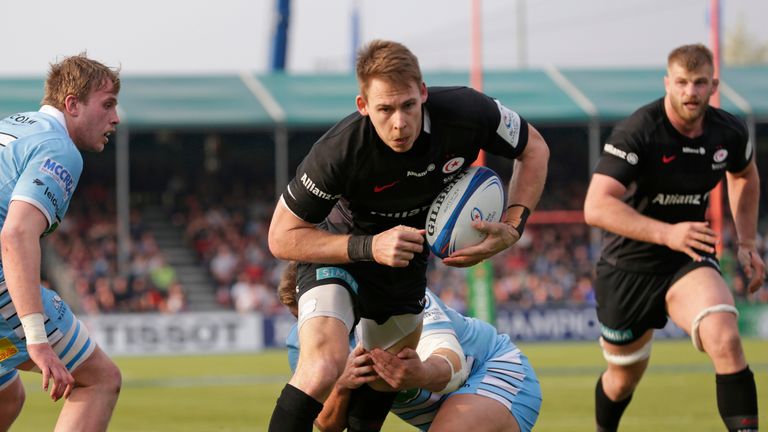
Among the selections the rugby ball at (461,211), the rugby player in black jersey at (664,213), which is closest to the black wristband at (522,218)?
the rugby ball at (461,211)

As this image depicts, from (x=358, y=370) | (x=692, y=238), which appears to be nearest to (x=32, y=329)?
(x=358, y=370)

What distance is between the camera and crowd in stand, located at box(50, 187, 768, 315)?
25.3 m

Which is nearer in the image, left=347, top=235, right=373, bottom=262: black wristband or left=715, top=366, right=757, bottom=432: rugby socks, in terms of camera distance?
left=347, top=235, right=373, bottom=262: black wristband

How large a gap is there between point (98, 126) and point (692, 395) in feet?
25.4

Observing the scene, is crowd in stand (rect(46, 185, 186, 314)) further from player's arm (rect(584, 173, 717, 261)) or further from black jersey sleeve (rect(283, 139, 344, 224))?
black jersey sleeve (rect(283, 139, 344, 224))

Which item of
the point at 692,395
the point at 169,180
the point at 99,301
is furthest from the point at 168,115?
the point at 692,395

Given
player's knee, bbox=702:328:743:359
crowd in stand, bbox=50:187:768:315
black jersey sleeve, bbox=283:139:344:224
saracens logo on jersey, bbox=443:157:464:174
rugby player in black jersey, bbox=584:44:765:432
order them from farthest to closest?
crowd in stand, bbox=50:187:768:315, rugby player in black jersey, bbox=584:44:765:432, player's knee, bbox=702:328:743:359, saracens logo on jersey, bbox=443:157:464:174, black jersey sleeve, bbox=283:139:344:224

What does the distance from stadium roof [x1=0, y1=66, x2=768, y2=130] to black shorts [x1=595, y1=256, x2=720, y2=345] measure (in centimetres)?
1913

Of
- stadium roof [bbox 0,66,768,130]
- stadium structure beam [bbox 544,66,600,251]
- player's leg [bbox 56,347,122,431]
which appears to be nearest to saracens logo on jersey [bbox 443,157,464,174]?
player's leg [bbox 56,347,122,431]

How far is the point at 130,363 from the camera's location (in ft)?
65.9

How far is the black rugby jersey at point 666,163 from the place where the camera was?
7664 mm

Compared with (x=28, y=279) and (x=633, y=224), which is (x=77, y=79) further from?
(x=633, y=224)

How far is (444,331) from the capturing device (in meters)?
6.47

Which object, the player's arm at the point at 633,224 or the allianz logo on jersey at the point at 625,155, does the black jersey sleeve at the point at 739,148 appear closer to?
the allianz logo on jersey at the point at 625,155
